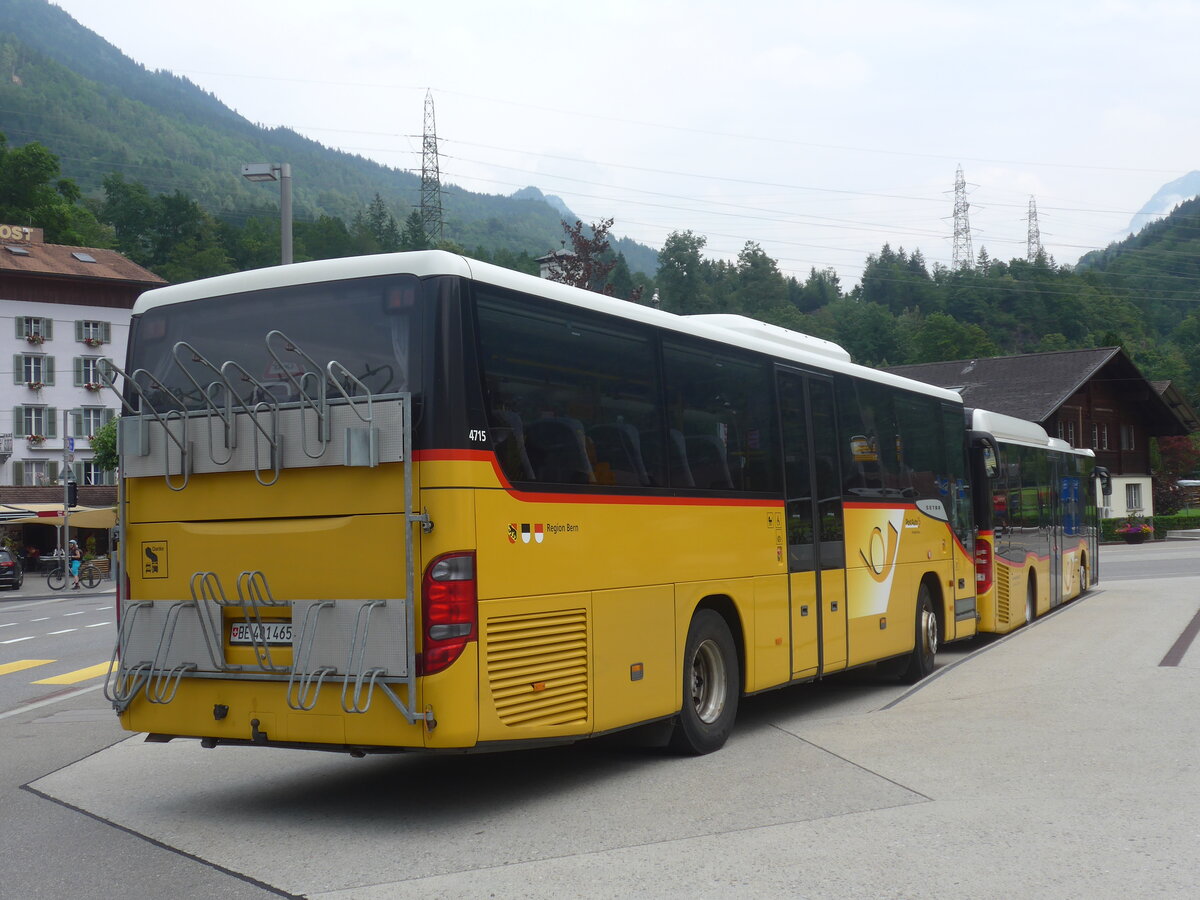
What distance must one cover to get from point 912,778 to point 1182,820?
5.70ft

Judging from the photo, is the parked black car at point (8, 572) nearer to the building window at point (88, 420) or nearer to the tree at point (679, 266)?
the building window at point (88, 420)

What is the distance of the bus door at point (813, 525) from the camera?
35.9ft

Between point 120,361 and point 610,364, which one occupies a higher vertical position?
point 120,361

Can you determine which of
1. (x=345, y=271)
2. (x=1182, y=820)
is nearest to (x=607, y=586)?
(x=345, y=271)

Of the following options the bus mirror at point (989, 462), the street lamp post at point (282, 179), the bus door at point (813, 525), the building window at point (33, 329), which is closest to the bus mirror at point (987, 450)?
the bus mirror at point (989, 462)

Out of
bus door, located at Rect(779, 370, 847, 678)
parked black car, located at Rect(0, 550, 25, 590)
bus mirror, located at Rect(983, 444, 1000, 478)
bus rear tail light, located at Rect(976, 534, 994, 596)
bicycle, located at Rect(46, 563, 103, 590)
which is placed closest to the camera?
bus door, located at Rect(779, 370, 847, 678)

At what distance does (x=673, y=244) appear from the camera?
5015 inches

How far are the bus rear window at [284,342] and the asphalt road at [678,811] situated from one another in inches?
97.2

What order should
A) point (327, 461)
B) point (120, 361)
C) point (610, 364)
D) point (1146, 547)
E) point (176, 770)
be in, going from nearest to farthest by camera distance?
point (327, 461) < point (610, 364) < point (176, 770) < point (1146, 547) < point (120, 361)

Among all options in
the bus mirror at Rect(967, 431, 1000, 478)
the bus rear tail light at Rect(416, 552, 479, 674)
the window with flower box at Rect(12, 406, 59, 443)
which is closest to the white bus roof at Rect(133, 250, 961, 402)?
the bus rear tail light at Rect(416, 552, 479, 674)

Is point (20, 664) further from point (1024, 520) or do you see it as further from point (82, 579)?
point (82, 579)

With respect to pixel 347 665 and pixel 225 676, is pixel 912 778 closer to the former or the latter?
pixel 347 665

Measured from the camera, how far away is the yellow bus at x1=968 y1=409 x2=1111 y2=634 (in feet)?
57.8

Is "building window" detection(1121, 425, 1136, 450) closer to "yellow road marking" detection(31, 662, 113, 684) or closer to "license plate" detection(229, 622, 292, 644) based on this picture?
"yellow road marking" detection(31, 662, 113, 684)
